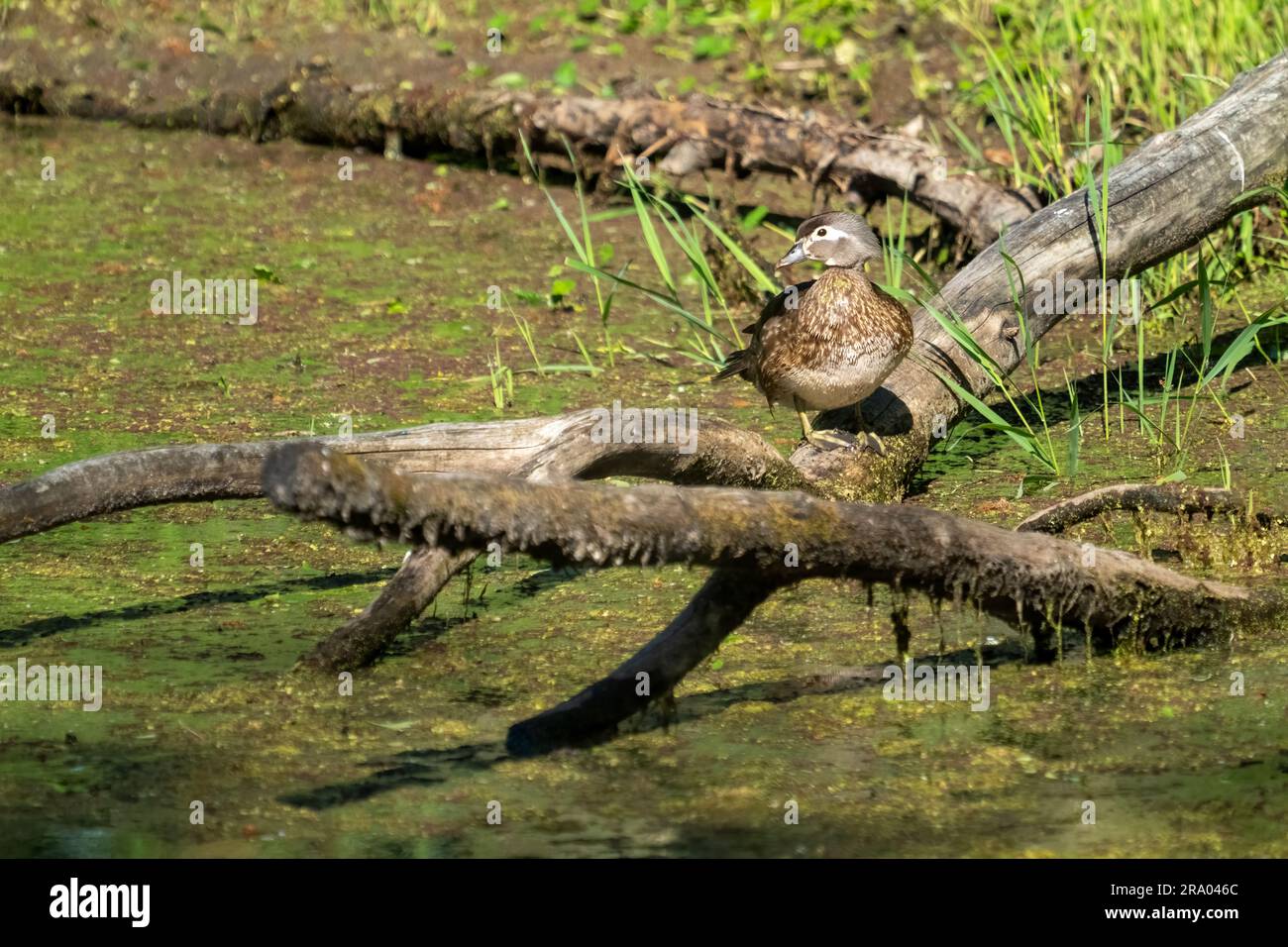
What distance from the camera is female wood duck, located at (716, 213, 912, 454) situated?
18.1ft

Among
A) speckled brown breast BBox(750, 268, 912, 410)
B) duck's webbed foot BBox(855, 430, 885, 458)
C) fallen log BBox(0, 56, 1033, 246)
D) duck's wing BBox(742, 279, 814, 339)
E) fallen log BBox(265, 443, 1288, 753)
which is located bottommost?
fallen log BBox(265, 443, 1288, 753)

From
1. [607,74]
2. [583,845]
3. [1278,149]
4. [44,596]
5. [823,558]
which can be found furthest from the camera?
[607,74]

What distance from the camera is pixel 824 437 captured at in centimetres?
577

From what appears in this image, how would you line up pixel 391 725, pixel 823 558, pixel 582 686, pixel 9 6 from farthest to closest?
pixel 9 6
pixel 582 686
pixel 391 725
pixel 823 558

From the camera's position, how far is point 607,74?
10234 millimetres

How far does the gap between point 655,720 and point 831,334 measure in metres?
1.73

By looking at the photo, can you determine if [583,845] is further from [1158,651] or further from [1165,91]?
[1165,91]

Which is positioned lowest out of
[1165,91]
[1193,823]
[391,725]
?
[1193,823]

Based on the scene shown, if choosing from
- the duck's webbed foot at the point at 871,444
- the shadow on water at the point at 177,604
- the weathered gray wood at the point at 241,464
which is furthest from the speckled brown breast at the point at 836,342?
A: the shadow on water at the point at 177,604

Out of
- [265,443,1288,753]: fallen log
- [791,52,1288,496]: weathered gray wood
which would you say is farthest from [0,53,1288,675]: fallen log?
[265,443,1288,753]: fallen log

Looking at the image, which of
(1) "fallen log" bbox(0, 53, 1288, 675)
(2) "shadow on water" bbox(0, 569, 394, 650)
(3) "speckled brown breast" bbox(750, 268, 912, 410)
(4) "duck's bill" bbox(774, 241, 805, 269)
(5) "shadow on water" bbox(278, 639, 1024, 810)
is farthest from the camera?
(4) "duck's bill" bbox(774, 241, 805, 269)

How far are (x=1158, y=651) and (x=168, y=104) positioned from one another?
294 inches

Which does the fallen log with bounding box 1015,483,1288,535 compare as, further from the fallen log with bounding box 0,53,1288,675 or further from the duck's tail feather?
the duck's tail feather

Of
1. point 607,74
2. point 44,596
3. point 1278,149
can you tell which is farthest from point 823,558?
point 607,74
